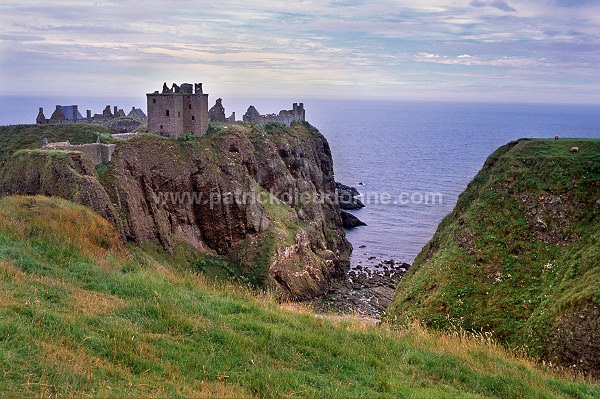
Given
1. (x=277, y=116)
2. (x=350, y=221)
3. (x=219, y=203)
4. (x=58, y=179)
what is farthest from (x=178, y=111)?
(x=350, y=221)

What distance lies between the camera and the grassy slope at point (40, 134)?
5697cm

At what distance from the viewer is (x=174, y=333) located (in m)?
12.4

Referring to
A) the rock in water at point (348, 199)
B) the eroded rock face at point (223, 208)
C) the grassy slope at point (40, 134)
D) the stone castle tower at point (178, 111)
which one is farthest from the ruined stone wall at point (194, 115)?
the rock in water at point (348, 199)

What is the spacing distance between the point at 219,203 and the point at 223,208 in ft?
1.90

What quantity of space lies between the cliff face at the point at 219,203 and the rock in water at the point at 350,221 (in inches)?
676

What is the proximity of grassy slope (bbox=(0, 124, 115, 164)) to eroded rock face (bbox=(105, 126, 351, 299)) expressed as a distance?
493 inches

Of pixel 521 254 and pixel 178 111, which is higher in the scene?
pixel 178 111

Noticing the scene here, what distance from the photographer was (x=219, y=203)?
4928cm

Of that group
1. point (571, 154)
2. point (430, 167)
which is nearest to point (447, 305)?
→ point (571, 154)

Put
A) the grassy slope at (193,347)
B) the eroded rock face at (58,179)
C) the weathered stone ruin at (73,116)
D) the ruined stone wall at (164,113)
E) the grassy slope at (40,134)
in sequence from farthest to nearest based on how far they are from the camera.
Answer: the weathered stone ruin at (73,116)
the grassy slope at (40,134)
the ruined stone wall at (164,113)
the eroded rock face at (58,179)
the grassy slope at (193,347)

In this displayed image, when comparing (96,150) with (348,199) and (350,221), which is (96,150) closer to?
(350,221)

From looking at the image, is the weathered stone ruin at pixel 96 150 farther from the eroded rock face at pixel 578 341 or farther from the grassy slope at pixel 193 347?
the eroded rock face at pixel 578 341

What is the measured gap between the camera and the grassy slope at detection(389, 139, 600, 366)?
22.9m

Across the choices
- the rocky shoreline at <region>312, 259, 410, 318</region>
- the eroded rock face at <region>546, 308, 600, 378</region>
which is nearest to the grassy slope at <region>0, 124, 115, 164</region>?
the rocky shoreline at <region>312, 259, 410, 318</region>
